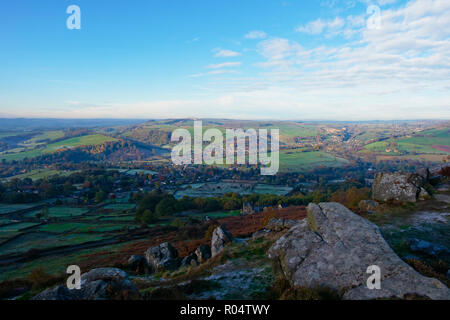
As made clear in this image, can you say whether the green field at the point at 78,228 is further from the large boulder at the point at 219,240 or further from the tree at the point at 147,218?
the large boulder at the point at 219,240

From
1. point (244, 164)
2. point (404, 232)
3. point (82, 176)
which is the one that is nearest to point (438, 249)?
point (404, 232)

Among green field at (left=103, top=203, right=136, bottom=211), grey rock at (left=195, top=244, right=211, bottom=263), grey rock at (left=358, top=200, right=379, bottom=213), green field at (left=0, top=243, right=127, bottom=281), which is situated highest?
grey rock at (left=358, top=200, right=379, bottom=213)

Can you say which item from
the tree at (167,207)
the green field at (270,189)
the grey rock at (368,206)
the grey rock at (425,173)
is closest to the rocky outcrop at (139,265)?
the grey rock at (368,206)

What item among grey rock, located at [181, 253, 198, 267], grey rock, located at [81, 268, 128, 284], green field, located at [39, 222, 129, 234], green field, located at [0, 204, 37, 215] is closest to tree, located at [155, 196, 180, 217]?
green field, located at [39, 222, 129, 234]

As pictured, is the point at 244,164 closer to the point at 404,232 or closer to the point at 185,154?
the point at 185,154

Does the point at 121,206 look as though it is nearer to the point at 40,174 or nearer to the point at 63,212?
the point at 63,212

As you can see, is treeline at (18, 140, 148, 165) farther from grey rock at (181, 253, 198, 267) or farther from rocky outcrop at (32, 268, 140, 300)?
rocky outcrop at (32, 268, 140, 300)
